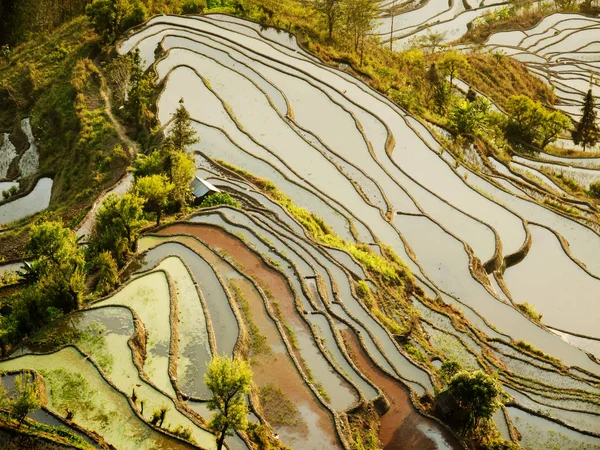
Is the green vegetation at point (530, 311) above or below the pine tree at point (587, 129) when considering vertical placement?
below

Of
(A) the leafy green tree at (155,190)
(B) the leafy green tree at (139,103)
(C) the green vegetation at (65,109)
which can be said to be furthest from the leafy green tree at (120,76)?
(A) the leafy green tree at (155,190)

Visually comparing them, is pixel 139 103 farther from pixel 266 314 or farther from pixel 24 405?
pixel 24 405

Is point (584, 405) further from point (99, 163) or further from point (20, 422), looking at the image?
point (99, 163)

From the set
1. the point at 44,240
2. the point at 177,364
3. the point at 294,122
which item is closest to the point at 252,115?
the point at 294,122

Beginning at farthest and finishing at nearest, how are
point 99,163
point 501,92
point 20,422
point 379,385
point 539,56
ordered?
point 539,56 < point 501,92 < point 99,163 < point 379,385 < point 20,422

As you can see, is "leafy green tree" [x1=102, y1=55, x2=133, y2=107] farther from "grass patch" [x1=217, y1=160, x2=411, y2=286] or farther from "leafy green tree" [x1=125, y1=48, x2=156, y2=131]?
"grass patch" [x1=217, y1=160, x2=411, y2=286]

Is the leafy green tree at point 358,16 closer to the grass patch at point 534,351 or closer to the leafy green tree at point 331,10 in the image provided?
the leafy green tree at point 331,10
